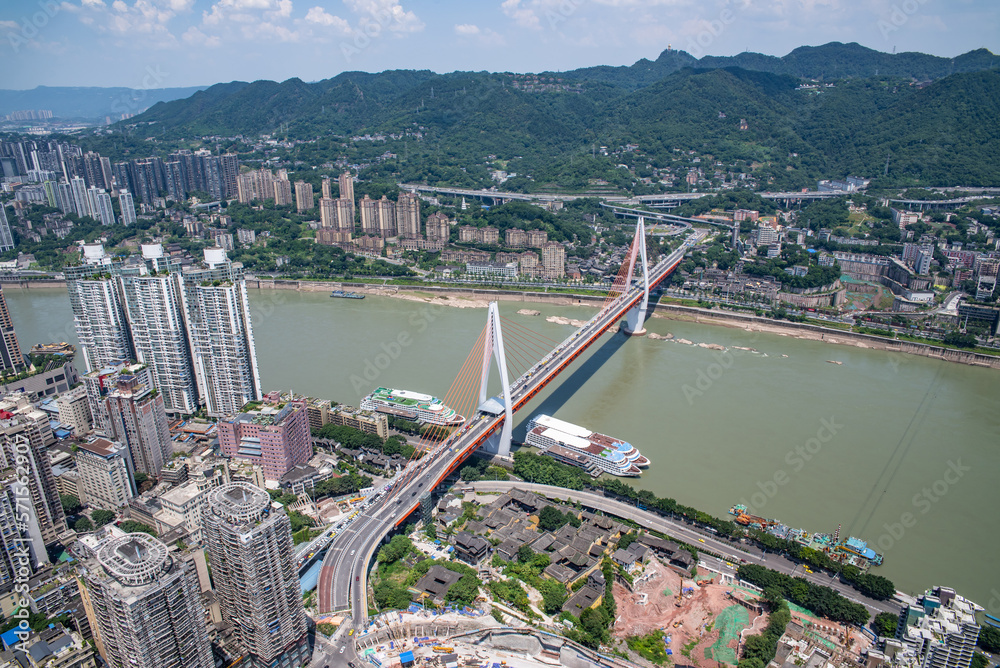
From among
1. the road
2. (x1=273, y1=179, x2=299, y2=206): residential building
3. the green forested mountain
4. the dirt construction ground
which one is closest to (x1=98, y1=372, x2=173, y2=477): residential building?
the road

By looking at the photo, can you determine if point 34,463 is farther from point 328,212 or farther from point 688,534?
point 328,212

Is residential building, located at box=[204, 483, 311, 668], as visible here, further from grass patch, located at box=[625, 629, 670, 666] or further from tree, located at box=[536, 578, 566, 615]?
grass patch, located at box=[625, 629, 670, 666]

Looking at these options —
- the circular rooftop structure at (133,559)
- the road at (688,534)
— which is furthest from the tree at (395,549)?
the circular rooftop structure at (133,559)

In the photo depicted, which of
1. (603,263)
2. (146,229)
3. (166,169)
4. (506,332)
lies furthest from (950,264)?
(166,169)

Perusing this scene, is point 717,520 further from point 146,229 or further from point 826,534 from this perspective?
point 146,229

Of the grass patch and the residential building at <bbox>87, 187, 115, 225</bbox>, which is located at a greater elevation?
the residential building at <bbox>87, 187, 115, 225</bbox>

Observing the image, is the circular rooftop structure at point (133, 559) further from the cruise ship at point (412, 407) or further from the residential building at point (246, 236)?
the residential building at point (246, 236)
